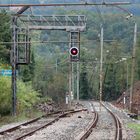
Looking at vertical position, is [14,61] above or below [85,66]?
above

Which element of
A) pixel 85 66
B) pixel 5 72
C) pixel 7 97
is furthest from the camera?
pixel 85 66

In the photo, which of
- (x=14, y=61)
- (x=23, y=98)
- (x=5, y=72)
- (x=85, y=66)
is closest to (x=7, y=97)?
(x=14, y=61)

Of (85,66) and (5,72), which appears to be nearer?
(5,72)

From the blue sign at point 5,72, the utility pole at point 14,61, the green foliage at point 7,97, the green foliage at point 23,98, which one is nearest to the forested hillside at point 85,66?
the green foliage at point 23,98

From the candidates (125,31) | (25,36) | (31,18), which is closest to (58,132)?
(25,36)

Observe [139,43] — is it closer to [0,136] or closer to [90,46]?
[90,46]

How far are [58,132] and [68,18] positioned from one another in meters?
19.4

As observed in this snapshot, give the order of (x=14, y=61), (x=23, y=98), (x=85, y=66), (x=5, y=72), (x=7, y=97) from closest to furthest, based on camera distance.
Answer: (x=5, y=72) → (x=14, y=61) → (x=7, y=97) → (x=23, y=98) → (x=85, y=66)

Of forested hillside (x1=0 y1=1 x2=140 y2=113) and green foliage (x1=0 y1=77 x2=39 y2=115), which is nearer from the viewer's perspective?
green foliage (x1=0 y1=77 x2=39 y2=115)

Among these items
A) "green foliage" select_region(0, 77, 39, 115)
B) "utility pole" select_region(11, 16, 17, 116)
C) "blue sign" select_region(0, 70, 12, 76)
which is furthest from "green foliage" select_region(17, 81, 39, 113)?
"blue sign" select_region(0, 70, 12, 76)

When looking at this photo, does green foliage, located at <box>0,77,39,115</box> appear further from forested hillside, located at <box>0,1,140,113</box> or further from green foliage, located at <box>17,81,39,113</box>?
forested hillside, located at <box>0,1,140,113</box>

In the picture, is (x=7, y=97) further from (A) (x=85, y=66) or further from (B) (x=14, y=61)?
(A) (x=85, y=66)

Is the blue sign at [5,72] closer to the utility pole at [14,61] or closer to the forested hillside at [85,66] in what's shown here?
the utility pole at [14,61]

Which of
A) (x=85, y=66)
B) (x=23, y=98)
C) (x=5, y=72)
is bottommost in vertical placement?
(x=23, y=98)
